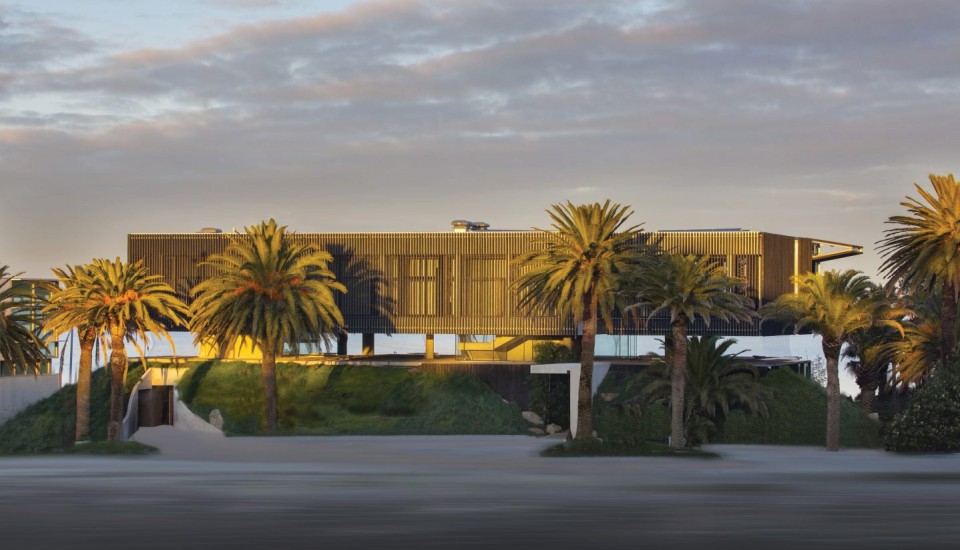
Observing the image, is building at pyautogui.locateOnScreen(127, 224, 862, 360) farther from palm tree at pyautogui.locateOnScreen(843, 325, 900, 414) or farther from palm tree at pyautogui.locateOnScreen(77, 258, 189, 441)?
palm tree at pyautogui.locateOnScreen(77, 258, 189, 441)

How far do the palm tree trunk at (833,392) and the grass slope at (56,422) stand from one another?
1467 inches

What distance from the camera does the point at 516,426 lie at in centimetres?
6838

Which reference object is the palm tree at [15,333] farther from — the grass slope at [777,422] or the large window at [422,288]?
the grass slope at [777,422]

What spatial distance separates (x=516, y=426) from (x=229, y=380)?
1733cm

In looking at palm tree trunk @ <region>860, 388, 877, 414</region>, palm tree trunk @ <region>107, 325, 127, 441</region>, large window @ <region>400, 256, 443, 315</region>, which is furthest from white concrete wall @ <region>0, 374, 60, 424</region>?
palm tree trunk @ <region>860, 388, 877, 414</region>

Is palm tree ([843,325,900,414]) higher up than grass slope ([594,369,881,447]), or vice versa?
palm tree ([843,325,900,414])

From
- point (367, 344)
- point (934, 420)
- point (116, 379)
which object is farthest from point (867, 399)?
point (116, 379)

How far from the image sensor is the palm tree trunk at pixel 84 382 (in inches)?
2462

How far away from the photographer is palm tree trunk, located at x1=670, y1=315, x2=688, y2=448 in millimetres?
57812

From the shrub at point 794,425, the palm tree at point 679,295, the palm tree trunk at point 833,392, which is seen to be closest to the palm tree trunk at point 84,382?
the palm tree at point 679,295

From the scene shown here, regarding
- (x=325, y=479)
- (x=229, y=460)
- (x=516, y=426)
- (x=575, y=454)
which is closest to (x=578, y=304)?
(x=575, y=454)

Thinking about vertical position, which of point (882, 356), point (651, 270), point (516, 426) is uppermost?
point (651, 270)

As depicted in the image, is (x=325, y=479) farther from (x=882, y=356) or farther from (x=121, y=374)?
(x=882, y=356)

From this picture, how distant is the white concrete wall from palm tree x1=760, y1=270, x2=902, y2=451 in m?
42.6
